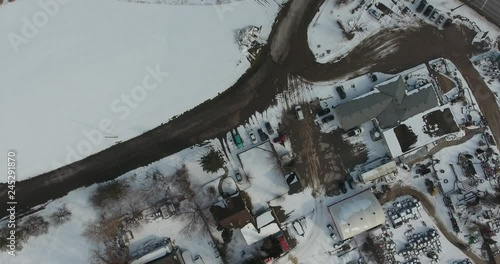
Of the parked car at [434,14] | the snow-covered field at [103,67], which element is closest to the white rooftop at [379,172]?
the parked car at [434,14]

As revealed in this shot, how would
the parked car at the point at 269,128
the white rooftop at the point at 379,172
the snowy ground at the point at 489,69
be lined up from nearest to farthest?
the white rooftop at the point at 379,172 < the parked car at the point at 269,128 < the snowy ground at the point at 489,69

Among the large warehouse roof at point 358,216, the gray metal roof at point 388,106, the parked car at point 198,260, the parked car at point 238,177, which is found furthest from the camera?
the parked car at point 238,177

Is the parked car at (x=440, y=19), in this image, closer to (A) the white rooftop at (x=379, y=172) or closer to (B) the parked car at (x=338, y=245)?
(A) the white rooftop at (x=379, y=172)

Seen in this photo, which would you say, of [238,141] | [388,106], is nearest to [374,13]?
[388,106]

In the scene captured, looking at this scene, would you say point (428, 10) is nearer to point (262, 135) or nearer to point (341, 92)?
point (341, 92)

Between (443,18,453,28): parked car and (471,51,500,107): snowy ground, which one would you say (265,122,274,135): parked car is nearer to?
(443,18,453,28): parked car

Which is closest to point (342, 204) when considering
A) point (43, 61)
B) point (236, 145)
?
point (236, 145)
